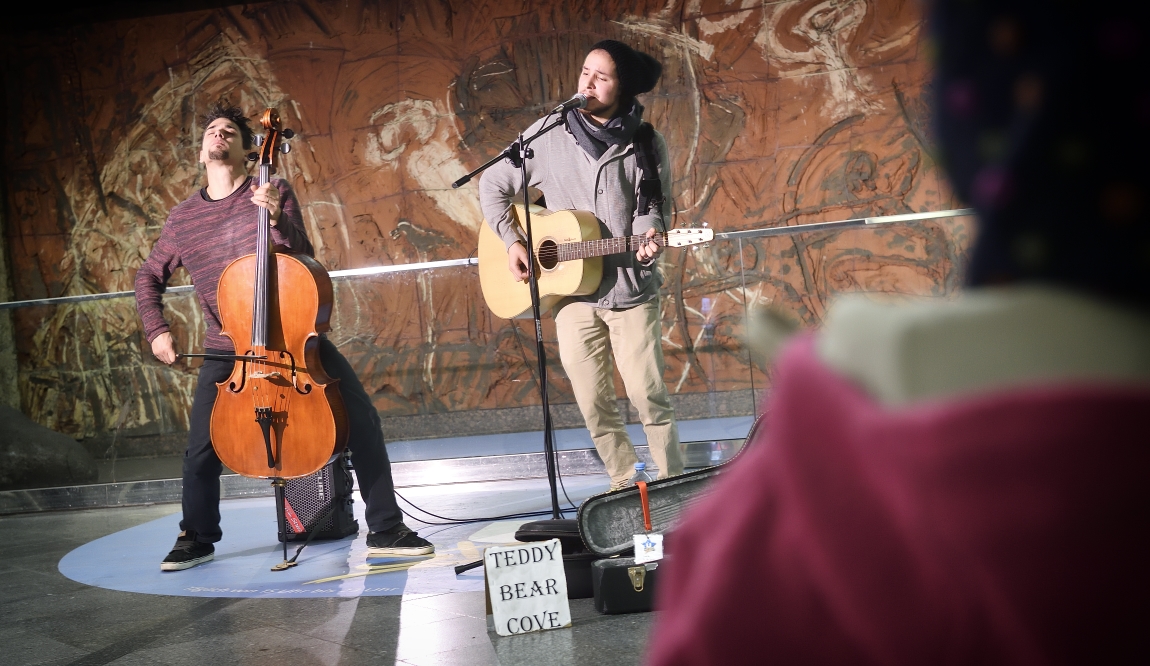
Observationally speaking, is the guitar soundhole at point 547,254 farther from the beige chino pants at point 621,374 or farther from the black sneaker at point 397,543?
the black sneaker at point 397,543

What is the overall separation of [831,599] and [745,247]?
5.06 metres

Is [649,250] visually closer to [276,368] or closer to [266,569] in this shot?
[276,368]

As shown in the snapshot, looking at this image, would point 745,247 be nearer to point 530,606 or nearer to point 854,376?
point 530,606

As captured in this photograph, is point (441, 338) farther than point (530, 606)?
Yes

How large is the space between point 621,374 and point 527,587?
1.59 m

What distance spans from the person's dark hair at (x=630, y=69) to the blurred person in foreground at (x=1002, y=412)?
3.76m

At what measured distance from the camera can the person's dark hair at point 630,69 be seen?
13.4 ft

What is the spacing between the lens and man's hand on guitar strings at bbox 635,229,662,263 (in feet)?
12.6

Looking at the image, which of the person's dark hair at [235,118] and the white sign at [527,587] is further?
the person's dark hair at [235,118]

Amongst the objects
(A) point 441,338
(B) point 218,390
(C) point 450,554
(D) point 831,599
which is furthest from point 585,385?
(D) point 831,599

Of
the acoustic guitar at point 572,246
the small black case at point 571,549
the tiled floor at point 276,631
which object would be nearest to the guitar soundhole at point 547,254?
the acoustic guitar at point 572,246

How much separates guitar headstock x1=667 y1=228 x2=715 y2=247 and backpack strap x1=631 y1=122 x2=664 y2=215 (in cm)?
14

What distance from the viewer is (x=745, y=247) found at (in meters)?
5.39

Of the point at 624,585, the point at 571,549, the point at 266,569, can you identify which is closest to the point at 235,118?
the point at 266,569
